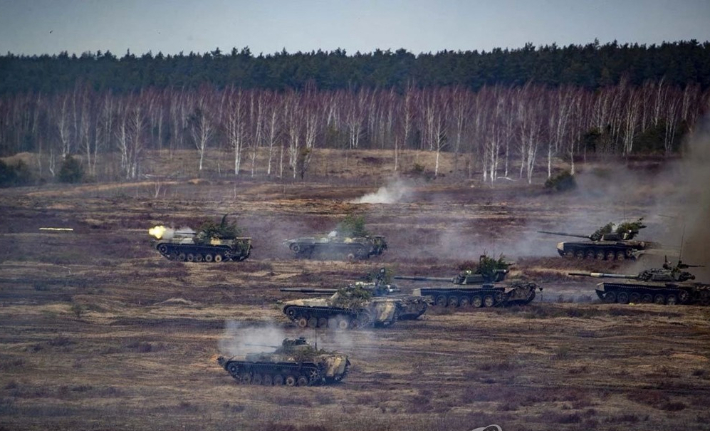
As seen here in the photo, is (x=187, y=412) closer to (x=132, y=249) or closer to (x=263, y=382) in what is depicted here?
(x=263, y=382)

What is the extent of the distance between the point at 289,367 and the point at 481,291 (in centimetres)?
1442

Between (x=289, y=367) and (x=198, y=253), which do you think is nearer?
(x=289, y=367)

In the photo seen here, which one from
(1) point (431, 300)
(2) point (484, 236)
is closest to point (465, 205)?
(2) point (484, 236)

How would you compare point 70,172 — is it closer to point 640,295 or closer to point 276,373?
point 640,295

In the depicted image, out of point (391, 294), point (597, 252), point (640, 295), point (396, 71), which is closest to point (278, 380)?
point (391, 294)

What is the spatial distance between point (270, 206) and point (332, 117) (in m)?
34.9

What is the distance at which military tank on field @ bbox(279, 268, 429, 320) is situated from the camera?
3406 centimetres

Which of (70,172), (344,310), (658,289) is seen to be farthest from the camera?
(70,172)

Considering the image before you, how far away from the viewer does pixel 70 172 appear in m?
80.1

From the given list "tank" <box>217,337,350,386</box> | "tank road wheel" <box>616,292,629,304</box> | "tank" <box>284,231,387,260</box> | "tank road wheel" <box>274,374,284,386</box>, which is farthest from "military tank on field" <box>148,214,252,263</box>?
"tank road wheel" <box>274,374,284,386</box>

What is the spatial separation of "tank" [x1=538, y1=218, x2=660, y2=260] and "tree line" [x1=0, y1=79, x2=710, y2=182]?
89.3 ft

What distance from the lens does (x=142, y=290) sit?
39719 mm

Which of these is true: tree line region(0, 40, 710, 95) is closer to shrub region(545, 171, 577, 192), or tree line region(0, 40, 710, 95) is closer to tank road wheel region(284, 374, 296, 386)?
shrub region(545, 171, 577, 192)

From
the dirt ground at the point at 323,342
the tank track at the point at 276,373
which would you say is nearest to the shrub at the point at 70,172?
the dirt ground at the point at 323,342
